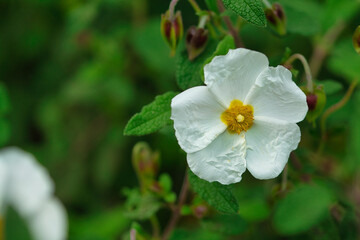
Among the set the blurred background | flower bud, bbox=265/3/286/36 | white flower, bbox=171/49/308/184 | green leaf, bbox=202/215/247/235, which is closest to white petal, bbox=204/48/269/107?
white flower, bbox=171/49/308/184

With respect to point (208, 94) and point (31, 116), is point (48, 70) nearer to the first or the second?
point (31, 116)

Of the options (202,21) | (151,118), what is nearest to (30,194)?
(151,118)

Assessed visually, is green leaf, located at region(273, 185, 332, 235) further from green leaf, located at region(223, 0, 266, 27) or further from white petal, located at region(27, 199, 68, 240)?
white petal, located at region(27, 199, 68, 240)

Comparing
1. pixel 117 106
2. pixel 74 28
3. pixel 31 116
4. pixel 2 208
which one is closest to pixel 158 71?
pixel 117 106

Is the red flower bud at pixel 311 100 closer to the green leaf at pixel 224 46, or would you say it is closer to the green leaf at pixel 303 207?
the green leaf at pixel 224 46

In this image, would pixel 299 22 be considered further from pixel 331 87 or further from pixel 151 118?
pixel 151 118

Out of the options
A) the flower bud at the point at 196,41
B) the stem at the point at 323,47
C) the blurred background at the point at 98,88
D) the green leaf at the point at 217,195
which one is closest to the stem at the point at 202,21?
the flower bud at the point at 196,41
